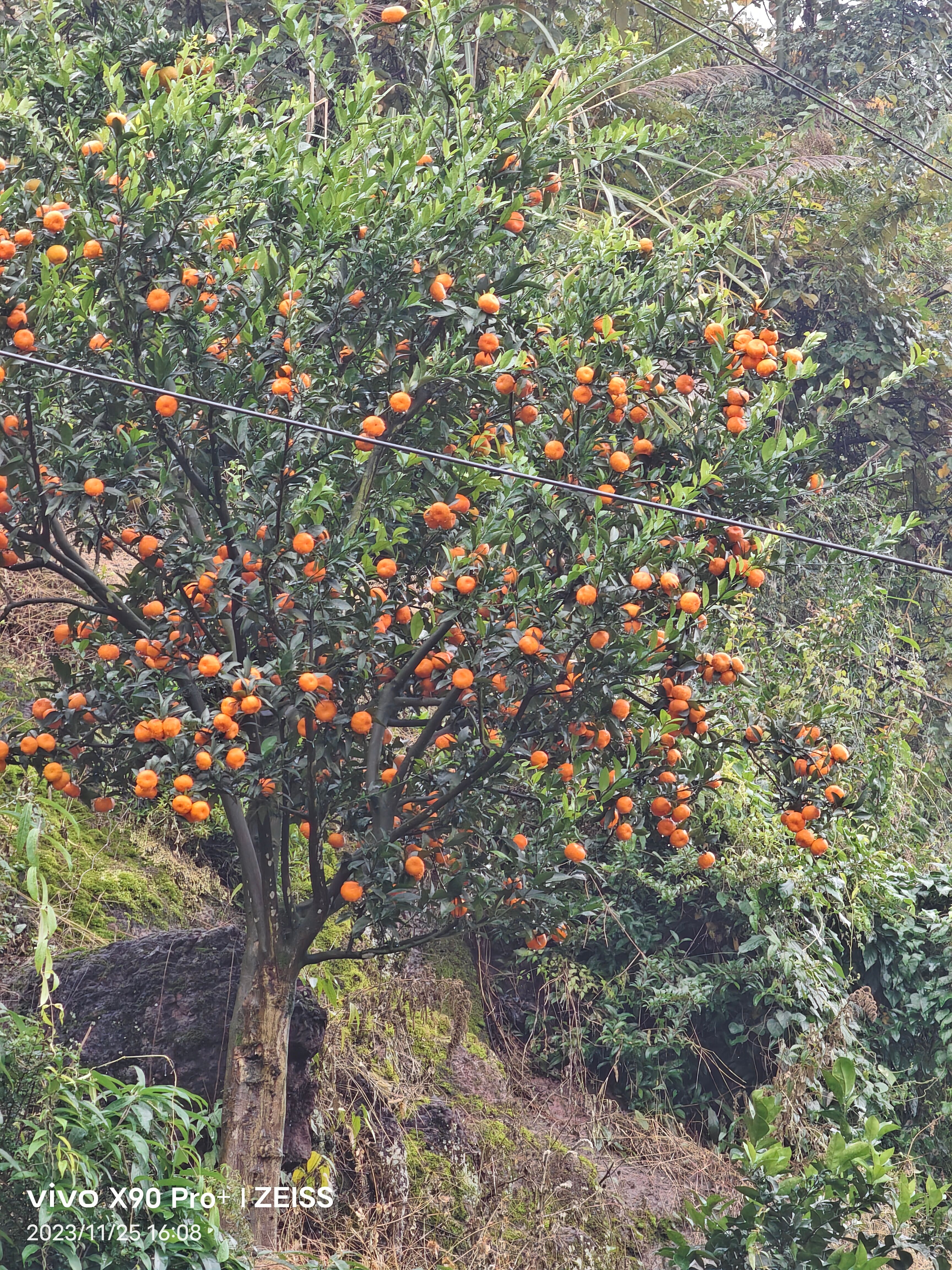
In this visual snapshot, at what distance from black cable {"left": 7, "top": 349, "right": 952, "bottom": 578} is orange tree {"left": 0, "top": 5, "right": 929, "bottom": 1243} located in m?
0.04

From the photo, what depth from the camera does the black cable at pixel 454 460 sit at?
3244mm

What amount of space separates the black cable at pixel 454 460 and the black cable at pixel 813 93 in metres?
3.59

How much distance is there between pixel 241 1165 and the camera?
3.83 m

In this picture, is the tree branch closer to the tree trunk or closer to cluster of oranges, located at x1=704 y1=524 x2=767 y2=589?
the tree trunk

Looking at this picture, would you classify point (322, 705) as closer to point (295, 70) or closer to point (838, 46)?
point (295, 70)

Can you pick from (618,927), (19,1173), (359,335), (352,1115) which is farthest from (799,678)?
(19,1173)

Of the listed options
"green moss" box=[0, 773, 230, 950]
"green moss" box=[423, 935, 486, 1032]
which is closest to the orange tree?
"green moss" box=[0, 773, 230, 950]

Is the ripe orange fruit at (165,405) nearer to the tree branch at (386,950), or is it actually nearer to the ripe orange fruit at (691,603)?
the ripe orange fruit at (691,603)

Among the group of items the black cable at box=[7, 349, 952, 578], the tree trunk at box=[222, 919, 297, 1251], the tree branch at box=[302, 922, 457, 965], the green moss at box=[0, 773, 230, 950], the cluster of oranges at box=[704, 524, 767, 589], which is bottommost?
the tree trunk at box=[222, 919, 297, 1251]

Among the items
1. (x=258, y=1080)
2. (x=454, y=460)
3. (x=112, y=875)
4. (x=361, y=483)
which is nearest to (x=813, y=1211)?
(x=258, y=1080)

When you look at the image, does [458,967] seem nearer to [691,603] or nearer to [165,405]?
[691,603]

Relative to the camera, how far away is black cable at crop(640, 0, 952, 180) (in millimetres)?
7039

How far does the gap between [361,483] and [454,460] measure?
0.70 m

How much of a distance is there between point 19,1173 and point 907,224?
10661 millimetres
